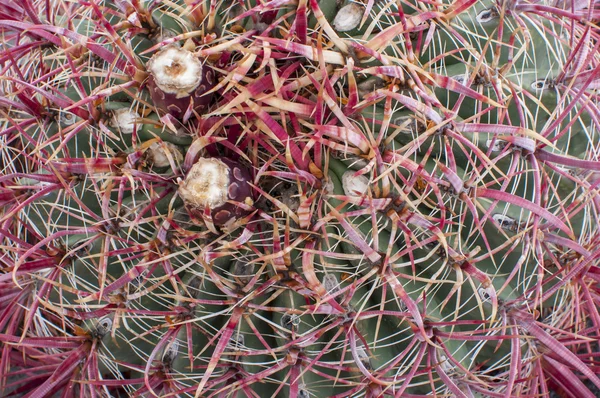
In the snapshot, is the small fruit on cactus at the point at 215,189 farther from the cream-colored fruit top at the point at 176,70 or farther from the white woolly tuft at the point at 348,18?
the white woolly tuft at the point at 348,18

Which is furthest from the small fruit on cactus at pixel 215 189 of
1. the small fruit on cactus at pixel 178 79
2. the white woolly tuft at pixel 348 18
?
the white woolly tuft at pixel 348 18

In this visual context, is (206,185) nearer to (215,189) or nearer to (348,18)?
(215,189)

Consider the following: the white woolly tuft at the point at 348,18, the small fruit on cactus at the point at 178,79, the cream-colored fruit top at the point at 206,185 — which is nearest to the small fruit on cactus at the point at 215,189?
the cream-colored fruit top at the point at 206,185

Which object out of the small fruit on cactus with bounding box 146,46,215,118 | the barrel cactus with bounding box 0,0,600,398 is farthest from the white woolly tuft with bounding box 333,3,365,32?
the small fruit on cactus with bounding box 146,46,215,118

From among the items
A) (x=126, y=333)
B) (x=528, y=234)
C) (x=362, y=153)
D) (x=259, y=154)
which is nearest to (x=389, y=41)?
(x=362, y=153)

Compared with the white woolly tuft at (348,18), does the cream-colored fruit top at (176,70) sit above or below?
below

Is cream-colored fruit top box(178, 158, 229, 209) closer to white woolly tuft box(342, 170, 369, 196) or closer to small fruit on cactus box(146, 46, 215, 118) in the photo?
small fruit on cactus box(146, 46, 215, 118)

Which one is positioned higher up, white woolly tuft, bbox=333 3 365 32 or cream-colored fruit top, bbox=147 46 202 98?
white woolly tuft, bbox=333 3 365 32

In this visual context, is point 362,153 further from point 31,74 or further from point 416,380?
point 31,74
